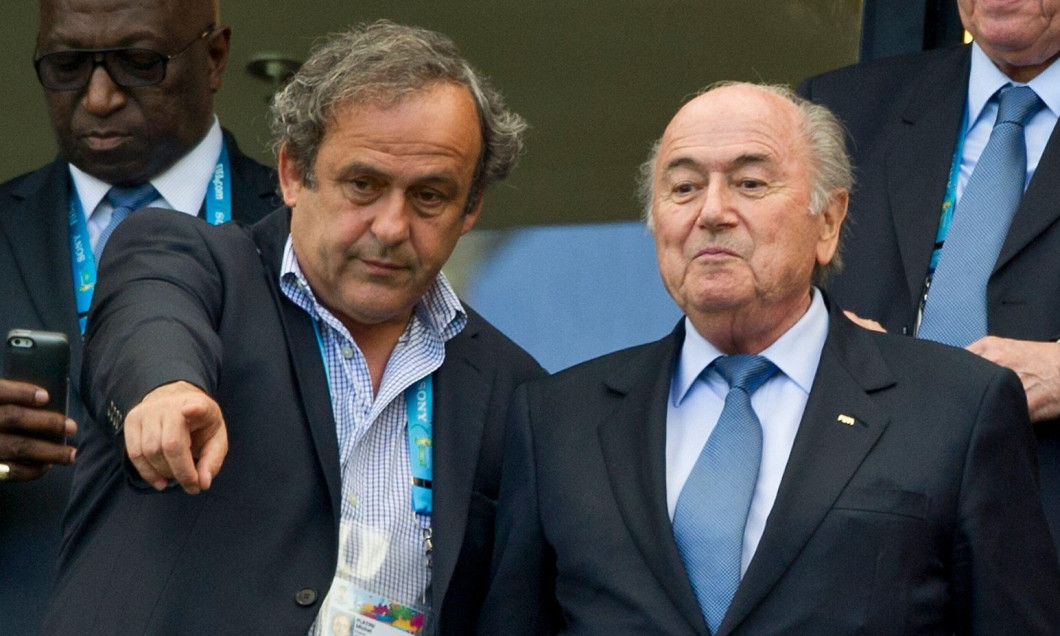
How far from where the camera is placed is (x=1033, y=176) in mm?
3625

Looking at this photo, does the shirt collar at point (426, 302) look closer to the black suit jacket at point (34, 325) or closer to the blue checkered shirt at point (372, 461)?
the blue checkered shirt at point (372, 461)

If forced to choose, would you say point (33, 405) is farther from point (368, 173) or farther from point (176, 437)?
point (176, 437)

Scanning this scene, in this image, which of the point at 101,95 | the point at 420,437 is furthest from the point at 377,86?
the point at 101,95

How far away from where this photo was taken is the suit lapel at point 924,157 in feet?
12.1

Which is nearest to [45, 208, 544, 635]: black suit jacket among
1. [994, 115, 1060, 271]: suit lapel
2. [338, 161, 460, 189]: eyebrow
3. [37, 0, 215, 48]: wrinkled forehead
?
[338, 161, 460, 189]: eyebrow

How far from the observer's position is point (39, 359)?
11.2 feet

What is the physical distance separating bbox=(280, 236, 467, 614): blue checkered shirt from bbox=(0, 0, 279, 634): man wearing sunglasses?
27.8 inches

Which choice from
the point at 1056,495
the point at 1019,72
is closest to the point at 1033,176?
the point at 1019,72

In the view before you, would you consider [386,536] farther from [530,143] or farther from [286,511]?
[530,143]

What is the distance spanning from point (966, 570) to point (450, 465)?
0.94 meters

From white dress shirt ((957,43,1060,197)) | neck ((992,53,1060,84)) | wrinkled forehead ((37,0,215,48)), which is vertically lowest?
wrinkled forehead ((37,0,215,48))

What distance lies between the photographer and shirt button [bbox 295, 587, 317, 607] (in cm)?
315

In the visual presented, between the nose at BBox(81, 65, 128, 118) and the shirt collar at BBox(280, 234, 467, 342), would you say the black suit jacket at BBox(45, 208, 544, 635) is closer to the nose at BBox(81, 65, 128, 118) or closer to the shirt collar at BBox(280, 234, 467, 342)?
the shirt collar at BBox(280, 234, 467, 342)

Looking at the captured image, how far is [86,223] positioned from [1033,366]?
6.62ft
